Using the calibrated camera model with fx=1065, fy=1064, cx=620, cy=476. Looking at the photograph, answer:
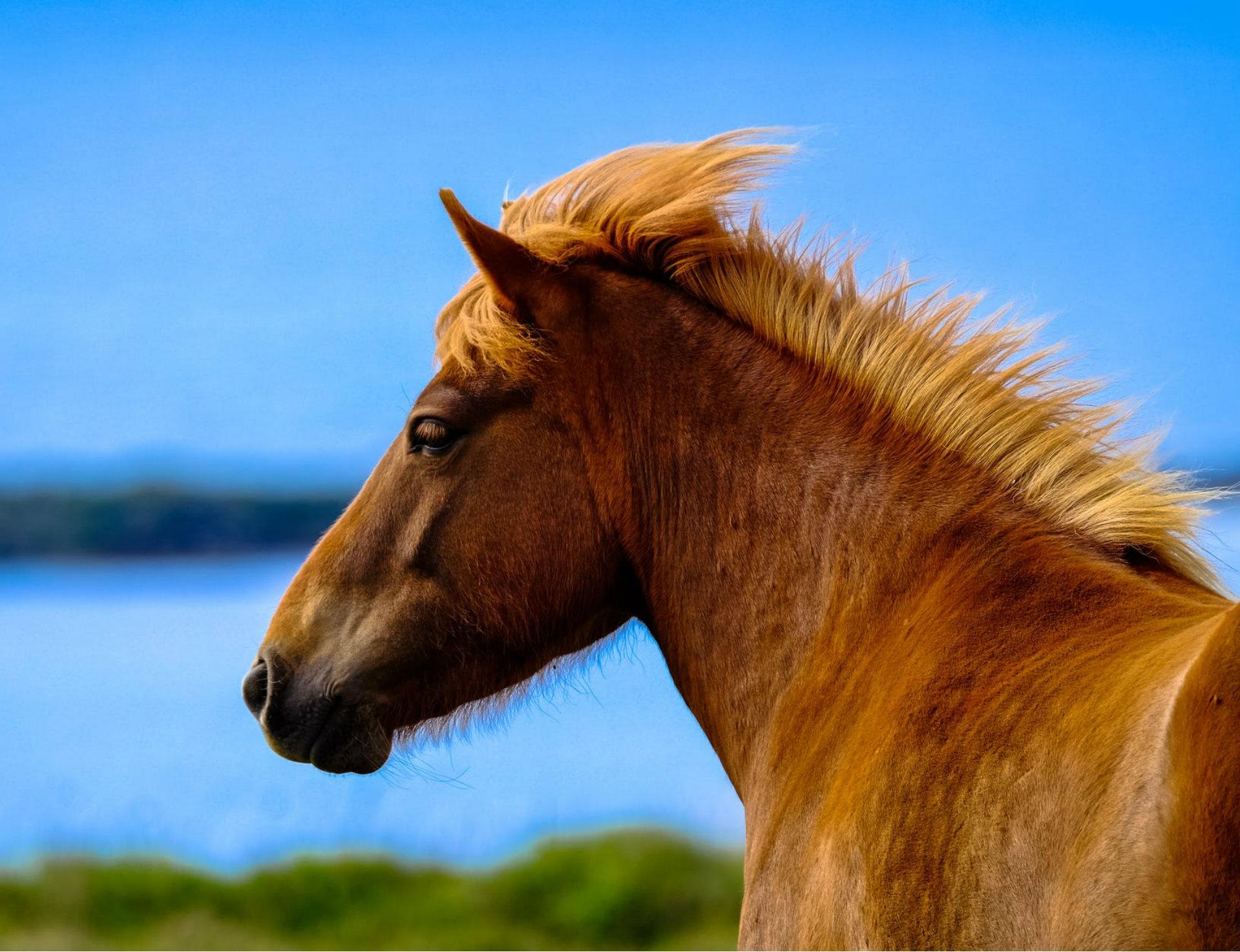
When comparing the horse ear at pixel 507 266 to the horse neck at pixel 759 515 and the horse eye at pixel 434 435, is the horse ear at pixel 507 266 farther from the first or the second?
the horse eye at pixel 434 435

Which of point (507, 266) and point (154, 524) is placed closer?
point (507, 266)

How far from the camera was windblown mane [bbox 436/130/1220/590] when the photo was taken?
2.06 meters

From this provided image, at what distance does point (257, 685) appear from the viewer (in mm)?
2572

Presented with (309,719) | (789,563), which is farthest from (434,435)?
(789,563)

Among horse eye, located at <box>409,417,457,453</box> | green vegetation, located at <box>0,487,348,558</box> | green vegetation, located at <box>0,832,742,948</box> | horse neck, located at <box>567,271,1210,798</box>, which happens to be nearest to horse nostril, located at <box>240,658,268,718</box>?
horse eye, located at <box>409,417,457,453</box>

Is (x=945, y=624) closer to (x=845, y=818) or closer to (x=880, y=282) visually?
(x=845, y=818)

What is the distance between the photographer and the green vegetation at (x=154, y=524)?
176 inches

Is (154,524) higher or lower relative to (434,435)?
higher

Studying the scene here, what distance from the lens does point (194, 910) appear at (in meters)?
5.41

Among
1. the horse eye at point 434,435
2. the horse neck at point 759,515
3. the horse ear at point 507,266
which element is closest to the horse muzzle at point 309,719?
the horse eye at point 434,435

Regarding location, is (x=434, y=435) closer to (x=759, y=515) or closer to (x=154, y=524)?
(x=759, y=515)

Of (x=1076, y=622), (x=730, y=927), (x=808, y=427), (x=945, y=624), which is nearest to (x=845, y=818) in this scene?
(x=945, y=624)

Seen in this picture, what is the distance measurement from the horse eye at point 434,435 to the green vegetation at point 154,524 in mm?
1889

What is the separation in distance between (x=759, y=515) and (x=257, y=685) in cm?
128
